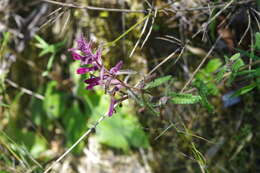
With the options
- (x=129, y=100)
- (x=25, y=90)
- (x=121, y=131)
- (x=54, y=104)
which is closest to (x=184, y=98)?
(x=129, y=100)

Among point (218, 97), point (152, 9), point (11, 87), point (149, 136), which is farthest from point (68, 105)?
point (152, 9)

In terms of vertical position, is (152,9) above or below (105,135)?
above

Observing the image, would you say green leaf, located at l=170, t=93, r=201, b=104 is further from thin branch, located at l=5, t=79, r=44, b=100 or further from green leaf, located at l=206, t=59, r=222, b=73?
thin branch, located at l=5, t=79, r=44, b=100

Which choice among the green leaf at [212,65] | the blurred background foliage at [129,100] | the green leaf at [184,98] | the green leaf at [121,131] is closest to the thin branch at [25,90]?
the blurred background foliage at [129,100]

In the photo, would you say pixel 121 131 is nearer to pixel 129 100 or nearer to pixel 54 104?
pixel 129 100

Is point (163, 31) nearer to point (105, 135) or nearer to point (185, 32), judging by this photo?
point (185, 32)

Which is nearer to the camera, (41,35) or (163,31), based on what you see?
(163,31)
